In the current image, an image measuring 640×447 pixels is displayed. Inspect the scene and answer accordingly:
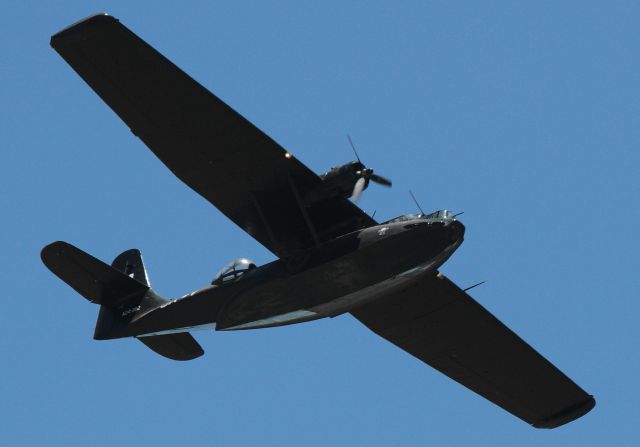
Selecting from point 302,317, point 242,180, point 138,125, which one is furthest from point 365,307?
point 138,125

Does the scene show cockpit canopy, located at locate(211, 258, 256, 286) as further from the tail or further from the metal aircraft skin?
the tail

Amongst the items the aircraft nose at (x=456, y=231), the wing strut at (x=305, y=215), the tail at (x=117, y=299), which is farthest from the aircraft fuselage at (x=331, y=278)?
the tail at (x=117, y=299)

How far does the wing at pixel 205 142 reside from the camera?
2972 centimetres

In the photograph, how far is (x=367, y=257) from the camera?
30.2 metres

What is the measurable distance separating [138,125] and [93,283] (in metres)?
6.26

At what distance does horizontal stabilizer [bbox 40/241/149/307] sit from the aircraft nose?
10.4 meters

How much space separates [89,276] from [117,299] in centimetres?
124

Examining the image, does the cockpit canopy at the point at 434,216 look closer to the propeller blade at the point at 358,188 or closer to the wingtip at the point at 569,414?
the propeller blade at the point at 358,188

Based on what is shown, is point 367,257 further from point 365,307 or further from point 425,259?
point 365,307

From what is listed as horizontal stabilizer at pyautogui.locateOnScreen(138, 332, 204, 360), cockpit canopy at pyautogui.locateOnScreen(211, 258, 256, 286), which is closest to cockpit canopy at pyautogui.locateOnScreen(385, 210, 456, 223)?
cockpit canopy at pyautogui.locateOnScreen(211, 258, 256, 286)

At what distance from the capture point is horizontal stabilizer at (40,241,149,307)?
111 feet

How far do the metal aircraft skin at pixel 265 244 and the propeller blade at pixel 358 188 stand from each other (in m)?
0.03

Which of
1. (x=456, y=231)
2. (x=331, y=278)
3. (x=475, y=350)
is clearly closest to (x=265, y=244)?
(x=331, y=278)

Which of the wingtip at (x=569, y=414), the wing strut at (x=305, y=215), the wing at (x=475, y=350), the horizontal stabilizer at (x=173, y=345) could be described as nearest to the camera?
the wing strut at (x=305, y=215)
